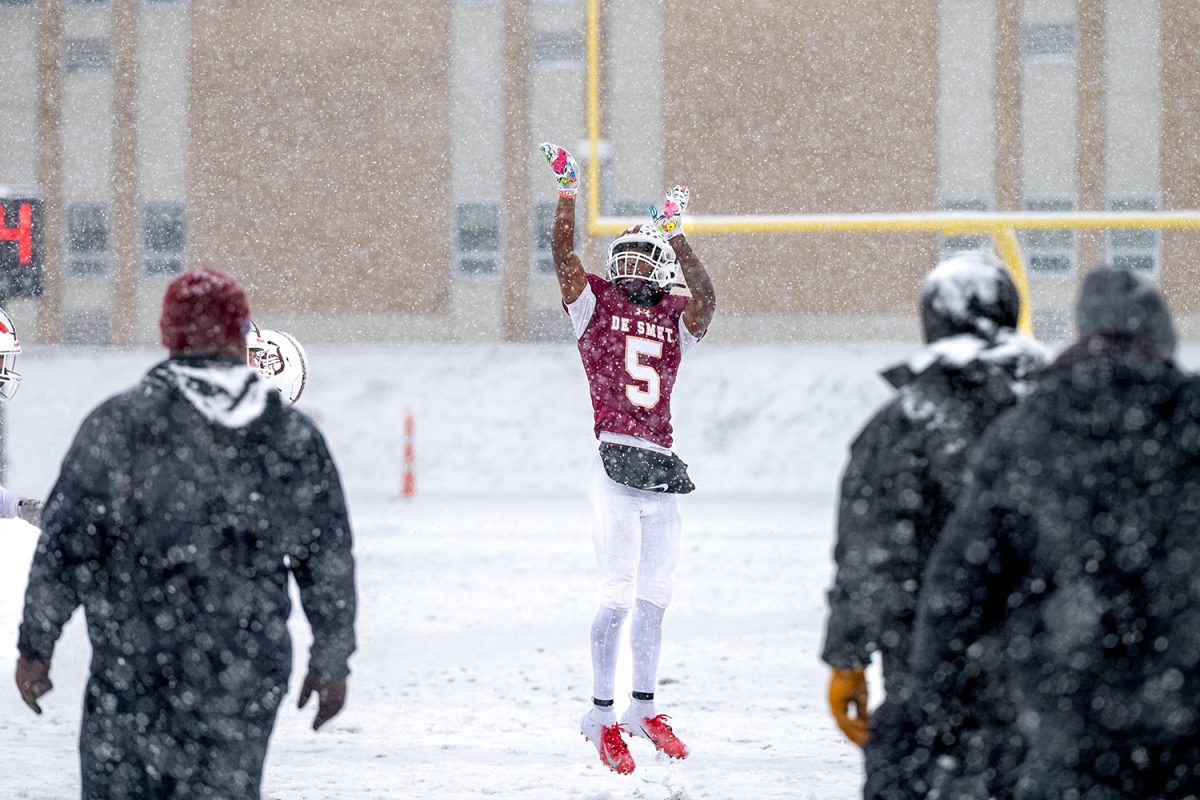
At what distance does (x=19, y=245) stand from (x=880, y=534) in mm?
5534

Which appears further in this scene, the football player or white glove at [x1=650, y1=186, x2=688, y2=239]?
white glove at [x1=650, y1=186, x2=688, y2=239]

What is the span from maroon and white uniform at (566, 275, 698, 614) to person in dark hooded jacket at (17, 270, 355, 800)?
206 centimetres

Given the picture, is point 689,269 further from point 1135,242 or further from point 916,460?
point 1135,242

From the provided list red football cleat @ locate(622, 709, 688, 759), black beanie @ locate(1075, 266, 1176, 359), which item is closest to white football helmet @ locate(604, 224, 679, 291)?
red football cleat @ locate(622, 709, 688, 759)

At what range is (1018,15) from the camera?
24.0 metres

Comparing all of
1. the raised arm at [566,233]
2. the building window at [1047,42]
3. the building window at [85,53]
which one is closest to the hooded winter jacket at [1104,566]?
the raised arm at [566,233]

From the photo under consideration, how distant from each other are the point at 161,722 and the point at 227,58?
82.3ft

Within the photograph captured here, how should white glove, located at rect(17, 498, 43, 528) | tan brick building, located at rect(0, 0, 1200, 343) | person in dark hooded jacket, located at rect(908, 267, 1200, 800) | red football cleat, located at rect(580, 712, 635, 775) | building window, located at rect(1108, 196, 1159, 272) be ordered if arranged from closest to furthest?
person in dark hooded jacket, located at rect(908, 267, 1200, 800)
white glove, located at rect(17, 498, 43, 528)
red football cleat, located at rect(580, 712, 635, 775)
building window, located at rect(1108, 196, 1159, 272)
tan brick building, located at rect(0, 0, 1200, 343)

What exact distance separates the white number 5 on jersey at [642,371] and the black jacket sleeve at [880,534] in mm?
2121

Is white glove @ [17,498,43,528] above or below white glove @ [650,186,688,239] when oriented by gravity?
below

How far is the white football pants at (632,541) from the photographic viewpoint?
4.99 metres

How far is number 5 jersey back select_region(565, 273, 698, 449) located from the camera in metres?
5.01

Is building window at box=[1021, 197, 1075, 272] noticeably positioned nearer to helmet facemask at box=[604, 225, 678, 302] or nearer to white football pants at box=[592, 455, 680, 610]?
helmet facemask at box=[604, 225, 678, 302]

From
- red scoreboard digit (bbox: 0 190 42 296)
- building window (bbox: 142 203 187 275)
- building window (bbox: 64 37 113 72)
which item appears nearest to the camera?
red scoreboard digit (bbox: 0 190 42 296)
